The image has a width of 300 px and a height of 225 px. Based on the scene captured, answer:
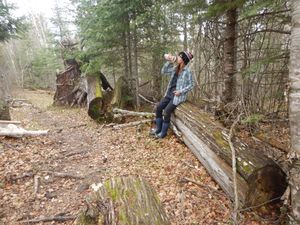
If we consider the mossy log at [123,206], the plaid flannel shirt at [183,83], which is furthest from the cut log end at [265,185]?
the plaid flannel shirt at [183,83]

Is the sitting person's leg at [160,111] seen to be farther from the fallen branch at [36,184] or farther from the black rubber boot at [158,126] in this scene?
the fallen branch at [36,184]

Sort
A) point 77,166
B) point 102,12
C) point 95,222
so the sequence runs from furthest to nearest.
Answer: point 102,12 < point 77,166 < point 95,222

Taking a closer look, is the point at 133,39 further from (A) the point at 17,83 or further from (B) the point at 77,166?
(A) the point at 17,83

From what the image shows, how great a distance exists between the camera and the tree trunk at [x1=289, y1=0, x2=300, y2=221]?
257 cm

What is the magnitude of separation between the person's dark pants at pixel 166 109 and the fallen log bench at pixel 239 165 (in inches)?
37.3

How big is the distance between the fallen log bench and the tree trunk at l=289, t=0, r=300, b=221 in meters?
0.77

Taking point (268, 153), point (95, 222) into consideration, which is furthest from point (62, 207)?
point (268, 153)

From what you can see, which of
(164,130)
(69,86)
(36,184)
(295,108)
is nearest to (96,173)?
(36,184)

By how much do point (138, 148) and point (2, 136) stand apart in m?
3.90

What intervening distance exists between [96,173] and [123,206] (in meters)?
2.96

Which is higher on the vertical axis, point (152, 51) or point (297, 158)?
point (152, 51)

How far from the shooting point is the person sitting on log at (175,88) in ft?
20.0

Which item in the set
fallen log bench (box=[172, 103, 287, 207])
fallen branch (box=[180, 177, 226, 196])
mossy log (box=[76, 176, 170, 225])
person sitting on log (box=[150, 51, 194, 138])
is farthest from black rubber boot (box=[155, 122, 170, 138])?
mossy log (box=[76, 176, 170, 225])

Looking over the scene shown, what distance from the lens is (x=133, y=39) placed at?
9.21 meters
